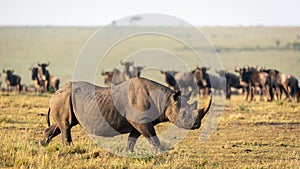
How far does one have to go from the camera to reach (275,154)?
12.4 meters

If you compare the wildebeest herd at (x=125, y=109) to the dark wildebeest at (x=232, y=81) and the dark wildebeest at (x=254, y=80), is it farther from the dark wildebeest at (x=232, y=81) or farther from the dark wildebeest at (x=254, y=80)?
the dark wildebeest at (x=232, y=81)

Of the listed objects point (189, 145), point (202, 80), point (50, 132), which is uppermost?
point (202, 80)

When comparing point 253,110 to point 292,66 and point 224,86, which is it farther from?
point 292,66

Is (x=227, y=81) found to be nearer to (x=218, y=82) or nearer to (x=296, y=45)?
(x=218, y=82)

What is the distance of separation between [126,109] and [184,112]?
112 centimetres

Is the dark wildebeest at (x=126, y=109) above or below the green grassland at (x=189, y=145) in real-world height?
above

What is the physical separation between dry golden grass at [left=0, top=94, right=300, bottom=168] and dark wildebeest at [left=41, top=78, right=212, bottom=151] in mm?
505

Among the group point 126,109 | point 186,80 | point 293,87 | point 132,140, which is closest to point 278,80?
point 293,87

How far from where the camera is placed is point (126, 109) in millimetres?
10859

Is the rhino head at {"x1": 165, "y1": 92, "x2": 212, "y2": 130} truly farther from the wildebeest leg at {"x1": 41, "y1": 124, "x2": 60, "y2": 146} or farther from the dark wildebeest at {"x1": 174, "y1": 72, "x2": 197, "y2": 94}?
the dark wildebeest at {"x1": 174, "y1": 72, "x2": 197, "y2": 94}

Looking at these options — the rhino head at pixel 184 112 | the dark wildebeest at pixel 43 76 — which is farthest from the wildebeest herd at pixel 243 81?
the rhino head at pixel 184 112

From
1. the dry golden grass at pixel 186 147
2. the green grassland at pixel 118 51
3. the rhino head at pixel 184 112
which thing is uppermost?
the green grassland at pixel 118 51

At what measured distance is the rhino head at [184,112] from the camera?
34.6ft

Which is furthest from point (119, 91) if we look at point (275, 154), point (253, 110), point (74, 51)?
point (74, 51)
